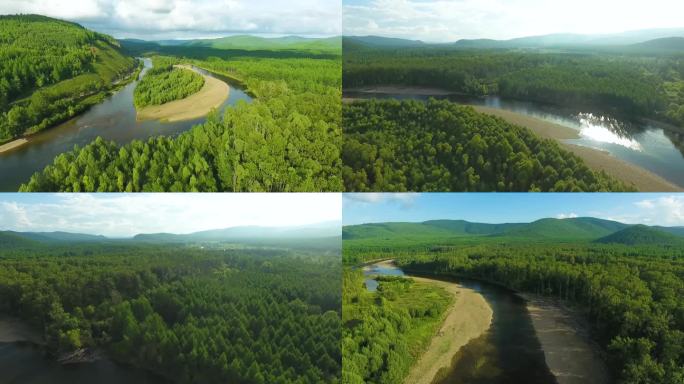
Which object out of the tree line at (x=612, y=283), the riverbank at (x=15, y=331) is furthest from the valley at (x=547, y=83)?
the riverbank at (x=15, y=331)

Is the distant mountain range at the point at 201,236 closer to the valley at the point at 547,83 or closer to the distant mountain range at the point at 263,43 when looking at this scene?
the valley at the point at 547,83

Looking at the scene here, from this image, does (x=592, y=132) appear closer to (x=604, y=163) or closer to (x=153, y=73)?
(x=604, y=163)

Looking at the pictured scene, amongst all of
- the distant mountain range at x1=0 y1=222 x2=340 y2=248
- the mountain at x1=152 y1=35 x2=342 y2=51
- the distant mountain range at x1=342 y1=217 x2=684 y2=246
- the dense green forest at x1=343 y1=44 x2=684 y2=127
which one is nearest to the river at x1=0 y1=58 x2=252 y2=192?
the mountain at x1=152 y1=35 x2=342 y2=51

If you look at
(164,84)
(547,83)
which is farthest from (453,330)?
(164,84)

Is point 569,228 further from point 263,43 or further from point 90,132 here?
point 90,132

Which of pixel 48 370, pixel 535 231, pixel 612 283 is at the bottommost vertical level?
pixel 48 370

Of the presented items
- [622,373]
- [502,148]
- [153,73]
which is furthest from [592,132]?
[153,73]
